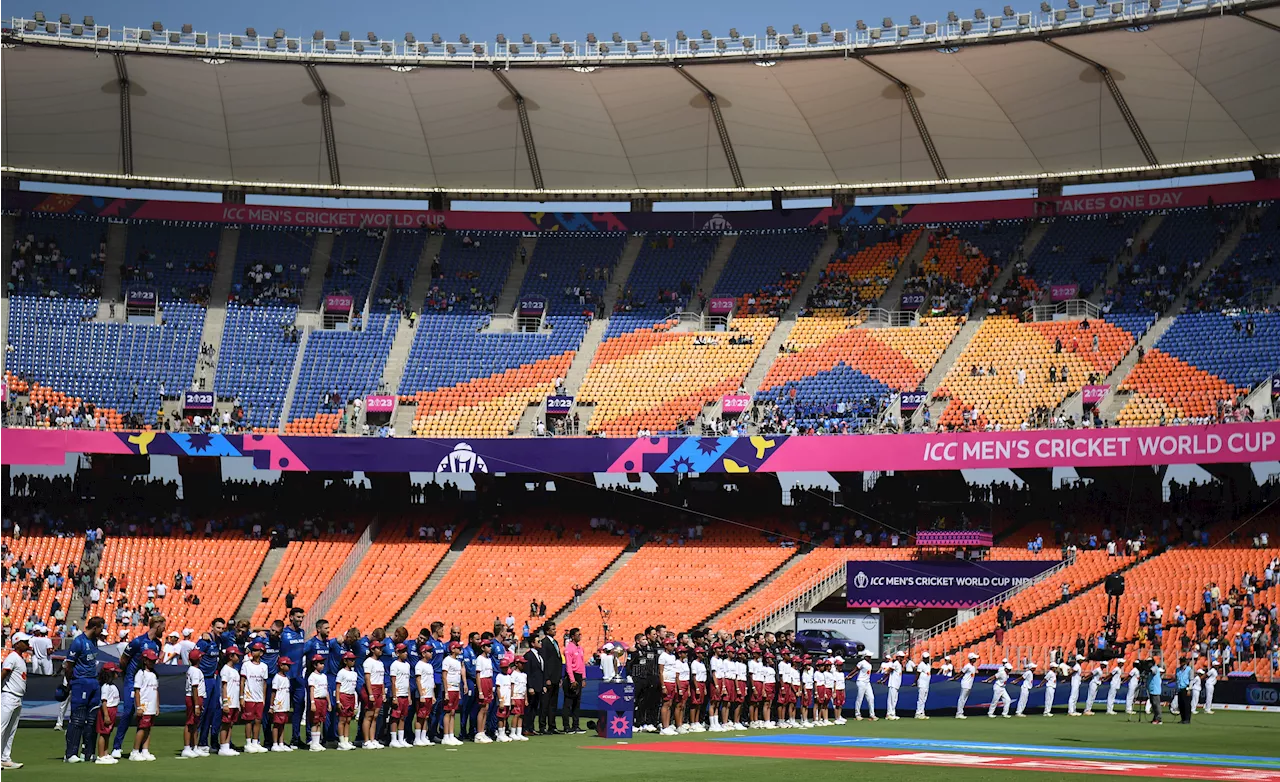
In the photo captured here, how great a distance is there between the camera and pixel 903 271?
54312 mm

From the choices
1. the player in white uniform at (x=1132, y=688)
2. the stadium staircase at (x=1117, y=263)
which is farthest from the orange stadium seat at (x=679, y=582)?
the stadium staircase at (x=1117, y=263)

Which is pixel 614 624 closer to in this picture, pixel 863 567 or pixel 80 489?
pixel 863 567

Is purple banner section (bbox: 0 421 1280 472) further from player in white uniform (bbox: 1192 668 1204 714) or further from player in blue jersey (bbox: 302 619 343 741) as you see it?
player in blue jersey (bbox: 302 619 343 741)

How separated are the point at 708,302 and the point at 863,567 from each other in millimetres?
14595

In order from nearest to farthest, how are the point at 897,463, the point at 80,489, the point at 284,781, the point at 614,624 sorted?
the point at 284,781, the point at 614,624, the point at 897,463, the point at 80,489

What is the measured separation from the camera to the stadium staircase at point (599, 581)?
1751 inches

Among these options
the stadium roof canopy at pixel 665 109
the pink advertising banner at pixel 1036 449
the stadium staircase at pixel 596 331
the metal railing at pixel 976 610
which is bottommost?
the metal railing at pixel 976 610

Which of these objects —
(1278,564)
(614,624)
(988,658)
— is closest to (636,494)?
(614,624)

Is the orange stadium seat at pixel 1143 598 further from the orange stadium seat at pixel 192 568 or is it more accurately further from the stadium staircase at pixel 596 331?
the orange stadium seat at pixel 192 568

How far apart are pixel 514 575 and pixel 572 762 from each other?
2818cm

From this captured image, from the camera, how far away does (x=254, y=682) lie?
782 inches

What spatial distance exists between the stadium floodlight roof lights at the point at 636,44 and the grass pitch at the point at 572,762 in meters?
24.6

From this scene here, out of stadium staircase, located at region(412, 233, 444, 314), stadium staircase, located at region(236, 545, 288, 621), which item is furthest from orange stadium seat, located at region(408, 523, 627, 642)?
stadium staircase, located at region(412, 233, 444, 314)

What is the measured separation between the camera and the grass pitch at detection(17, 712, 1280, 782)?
54.9 ft
